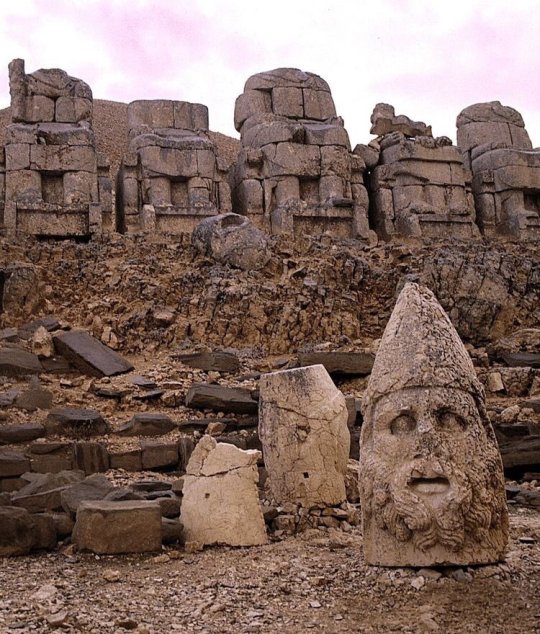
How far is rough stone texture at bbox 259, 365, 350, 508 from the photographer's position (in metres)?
6.45

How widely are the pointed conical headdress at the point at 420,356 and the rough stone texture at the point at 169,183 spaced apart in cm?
1110

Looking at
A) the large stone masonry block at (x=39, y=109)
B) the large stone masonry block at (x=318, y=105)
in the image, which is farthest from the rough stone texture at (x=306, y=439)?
the large stone masonry block at (x=318, y=105)

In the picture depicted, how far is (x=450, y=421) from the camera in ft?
14.3

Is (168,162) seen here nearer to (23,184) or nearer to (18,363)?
(23,184)

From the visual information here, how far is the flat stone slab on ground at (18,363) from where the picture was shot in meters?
10.4

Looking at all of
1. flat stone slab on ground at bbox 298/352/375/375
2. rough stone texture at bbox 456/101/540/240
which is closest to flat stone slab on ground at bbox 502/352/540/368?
flat stone slab on ground at bbox 298/352/375/375

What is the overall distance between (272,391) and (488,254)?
871cm

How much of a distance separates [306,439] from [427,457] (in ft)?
7.65

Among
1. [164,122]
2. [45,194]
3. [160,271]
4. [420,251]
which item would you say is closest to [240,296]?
[160,271]

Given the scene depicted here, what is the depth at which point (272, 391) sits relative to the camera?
6766mm

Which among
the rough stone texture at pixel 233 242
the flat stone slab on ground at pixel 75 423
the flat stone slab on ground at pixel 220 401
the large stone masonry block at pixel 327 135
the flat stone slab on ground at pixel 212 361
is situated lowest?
the flat stone slab on ground at pixel 75 423

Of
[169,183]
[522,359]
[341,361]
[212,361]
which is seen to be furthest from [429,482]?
[169,183]

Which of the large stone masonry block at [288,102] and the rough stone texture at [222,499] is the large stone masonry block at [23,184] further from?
the rough stone texture at [222,499]

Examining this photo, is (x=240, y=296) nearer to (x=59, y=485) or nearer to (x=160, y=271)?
(x=160, y=271)
